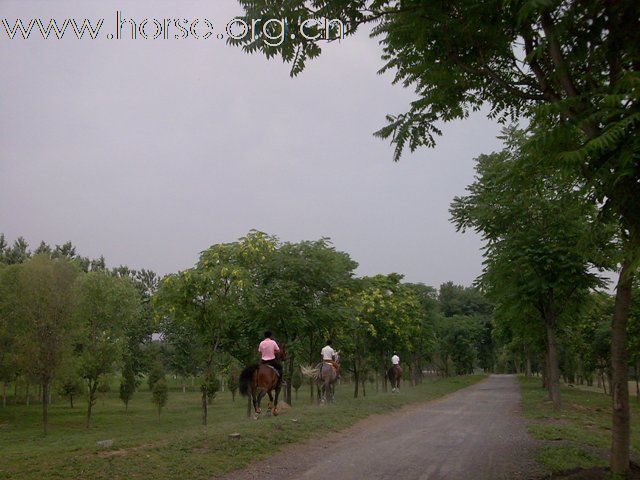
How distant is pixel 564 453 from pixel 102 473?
7968mm

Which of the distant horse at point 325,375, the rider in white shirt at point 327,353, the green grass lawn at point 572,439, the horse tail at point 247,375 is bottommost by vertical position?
the green grass lawn at point 572,439

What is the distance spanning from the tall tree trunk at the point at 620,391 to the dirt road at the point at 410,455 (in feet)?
4.82

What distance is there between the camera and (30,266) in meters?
28.7

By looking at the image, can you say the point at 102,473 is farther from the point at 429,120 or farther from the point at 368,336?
the point at 368,336

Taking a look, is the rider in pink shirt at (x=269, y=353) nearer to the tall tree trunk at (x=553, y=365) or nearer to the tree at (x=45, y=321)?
the tall tree trunk at (x=553, y=365)

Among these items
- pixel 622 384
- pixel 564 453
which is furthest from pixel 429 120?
pixel 564 453

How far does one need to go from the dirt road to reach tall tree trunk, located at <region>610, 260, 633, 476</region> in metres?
1.47

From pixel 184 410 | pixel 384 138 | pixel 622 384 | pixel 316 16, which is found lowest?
pixel 184 410

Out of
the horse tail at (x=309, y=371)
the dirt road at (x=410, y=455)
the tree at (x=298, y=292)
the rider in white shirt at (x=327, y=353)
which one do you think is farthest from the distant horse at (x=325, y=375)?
the dirt road at (x=410, y=455)

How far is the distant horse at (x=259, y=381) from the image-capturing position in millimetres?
13969

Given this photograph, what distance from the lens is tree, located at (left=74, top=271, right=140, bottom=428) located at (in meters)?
30.1

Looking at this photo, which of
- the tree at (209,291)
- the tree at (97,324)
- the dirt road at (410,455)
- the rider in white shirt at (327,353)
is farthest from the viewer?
the tree at (97,324)

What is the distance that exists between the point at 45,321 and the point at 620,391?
1103 inches

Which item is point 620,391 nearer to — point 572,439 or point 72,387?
point 572,439
